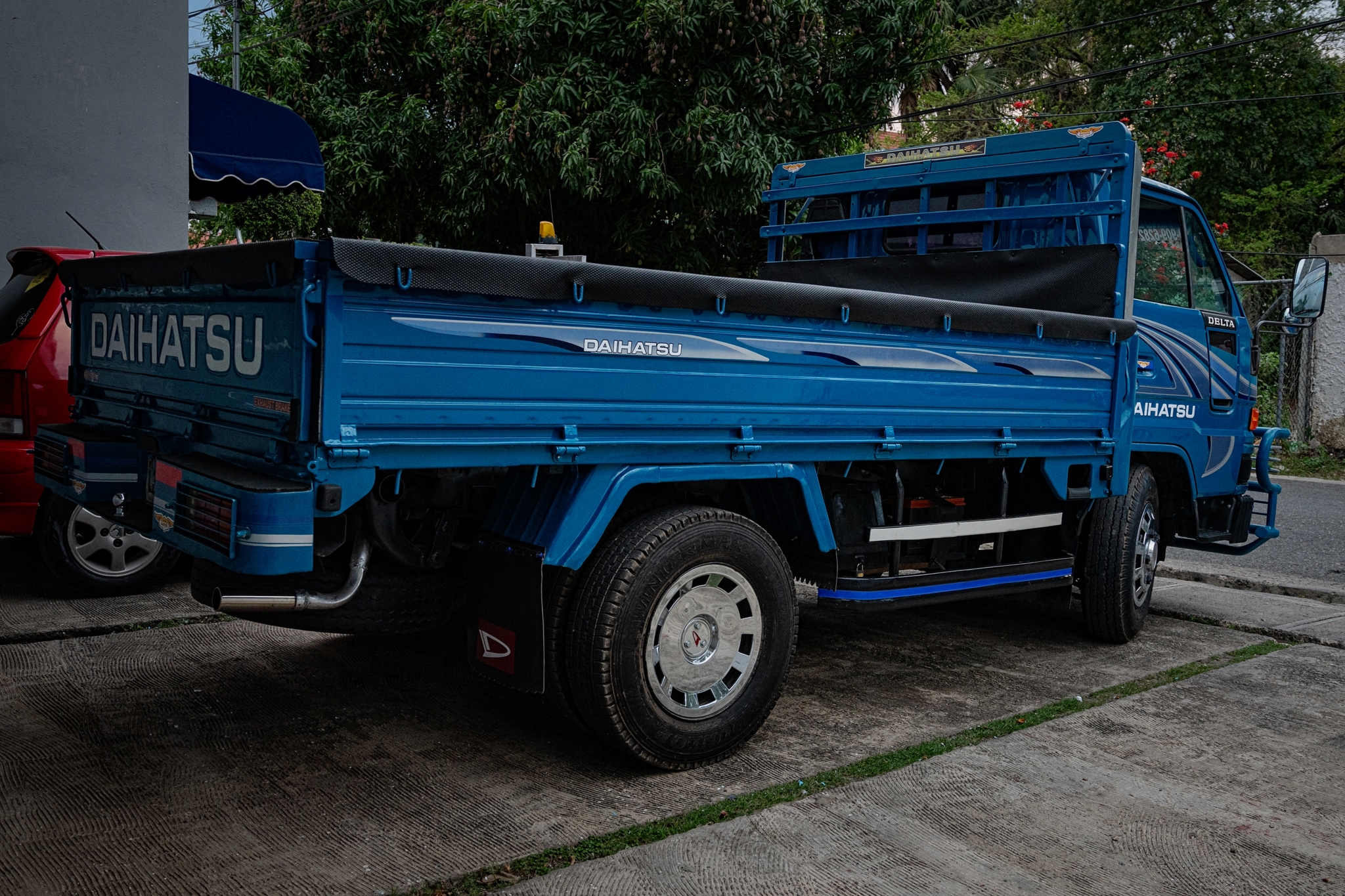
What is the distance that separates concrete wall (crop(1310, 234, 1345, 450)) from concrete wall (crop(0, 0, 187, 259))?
13.8 meters

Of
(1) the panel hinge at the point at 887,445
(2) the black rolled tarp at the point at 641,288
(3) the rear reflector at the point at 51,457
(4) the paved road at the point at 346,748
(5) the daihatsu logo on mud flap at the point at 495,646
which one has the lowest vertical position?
(4) the paved road at the point at 346,748

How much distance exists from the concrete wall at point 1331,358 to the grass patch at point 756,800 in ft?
37.8

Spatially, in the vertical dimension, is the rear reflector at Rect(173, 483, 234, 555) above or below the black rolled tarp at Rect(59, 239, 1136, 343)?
below

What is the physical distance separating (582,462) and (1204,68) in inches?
812

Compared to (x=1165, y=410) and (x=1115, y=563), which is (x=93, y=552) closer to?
(x=1115, y=563)

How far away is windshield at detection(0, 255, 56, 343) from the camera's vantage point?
5.93m

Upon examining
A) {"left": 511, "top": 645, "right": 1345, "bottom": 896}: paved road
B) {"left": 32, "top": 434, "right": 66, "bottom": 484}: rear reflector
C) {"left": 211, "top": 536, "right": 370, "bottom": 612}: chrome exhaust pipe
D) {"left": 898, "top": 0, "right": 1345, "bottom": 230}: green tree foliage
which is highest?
{"left": 898, "top": 0, "right": 1345, "bottom": 230}: green tree foliage

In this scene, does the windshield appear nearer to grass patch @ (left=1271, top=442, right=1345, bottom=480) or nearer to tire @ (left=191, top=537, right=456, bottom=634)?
tire @ (left=191, top=537, right=456, bottom=634)

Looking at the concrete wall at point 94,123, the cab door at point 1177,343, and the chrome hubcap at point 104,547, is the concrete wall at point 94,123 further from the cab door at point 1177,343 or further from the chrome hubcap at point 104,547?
the cab door at point 1177,343

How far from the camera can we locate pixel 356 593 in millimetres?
3826

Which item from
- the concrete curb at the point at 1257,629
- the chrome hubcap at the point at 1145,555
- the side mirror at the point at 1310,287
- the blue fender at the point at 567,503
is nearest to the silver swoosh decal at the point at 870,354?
the blue fender at the point at 567,503

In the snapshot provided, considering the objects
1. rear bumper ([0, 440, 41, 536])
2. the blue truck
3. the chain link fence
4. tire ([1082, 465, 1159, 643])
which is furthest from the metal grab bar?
the chain link fence

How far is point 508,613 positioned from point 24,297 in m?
3.87

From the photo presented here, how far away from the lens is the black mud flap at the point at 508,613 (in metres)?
3.78
